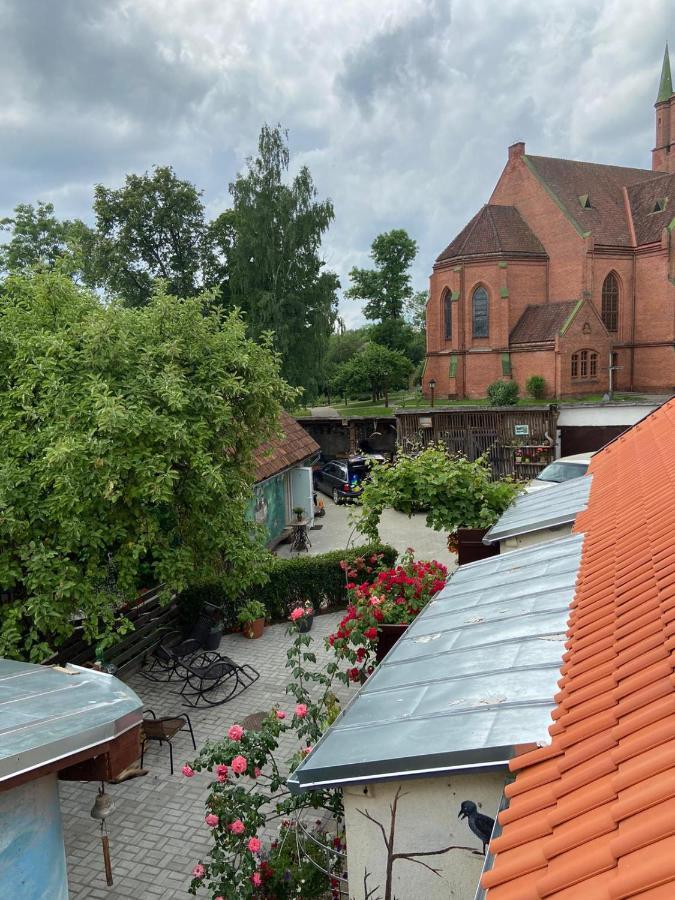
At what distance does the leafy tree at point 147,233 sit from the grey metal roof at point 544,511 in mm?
27638

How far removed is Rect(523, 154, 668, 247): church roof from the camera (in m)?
37.8

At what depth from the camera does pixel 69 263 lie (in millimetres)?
9438

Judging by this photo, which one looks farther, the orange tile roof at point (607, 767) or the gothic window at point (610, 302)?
the gothic window at point (610, 302)

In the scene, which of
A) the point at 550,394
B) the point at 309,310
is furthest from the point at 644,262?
the point at 309,310

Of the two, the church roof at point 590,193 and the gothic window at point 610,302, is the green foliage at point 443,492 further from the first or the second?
the gothic window at point 610,302

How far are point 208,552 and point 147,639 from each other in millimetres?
3398

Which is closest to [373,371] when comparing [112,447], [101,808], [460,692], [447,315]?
[447,315]

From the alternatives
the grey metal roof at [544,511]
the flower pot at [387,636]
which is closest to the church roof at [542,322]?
the grey metal roof at [544,511]

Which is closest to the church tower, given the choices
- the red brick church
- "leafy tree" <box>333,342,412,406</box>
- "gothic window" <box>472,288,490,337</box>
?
the red brick church

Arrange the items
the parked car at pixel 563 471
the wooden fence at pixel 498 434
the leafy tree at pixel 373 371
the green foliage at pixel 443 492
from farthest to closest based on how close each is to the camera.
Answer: the leafy tree at pixel 373 371, the wooden fence at pixel 498 434, the parked car at pixel 563 471, the green foliage at pixel 443 492

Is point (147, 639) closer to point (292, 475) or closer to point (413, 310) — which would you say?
point (292, 475)

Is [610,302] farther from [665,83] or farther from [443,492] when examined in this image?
[443,492]

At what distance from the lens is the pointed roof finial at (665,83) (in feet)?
170

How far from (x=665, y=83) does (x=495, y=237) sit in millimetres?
29807
